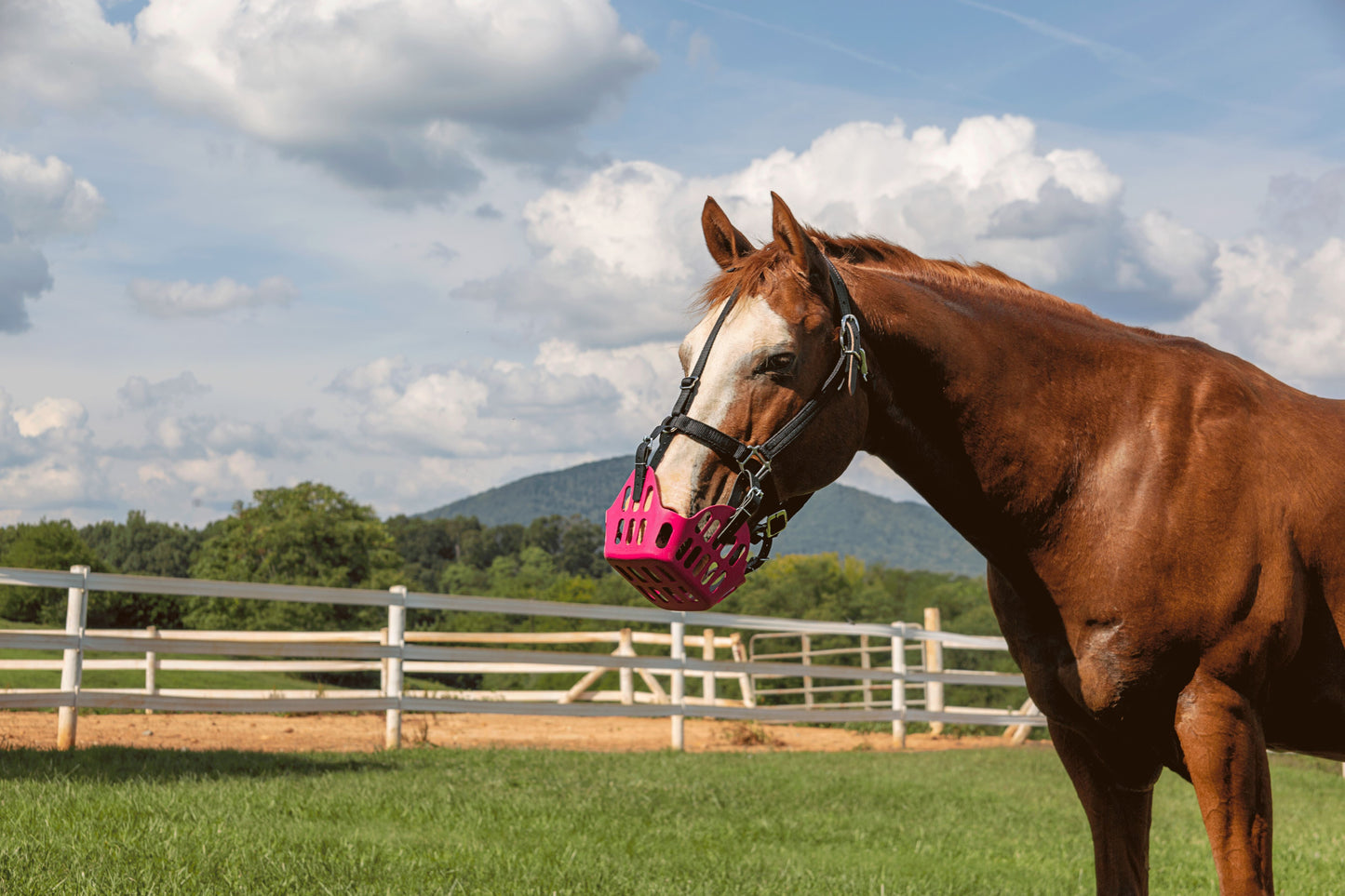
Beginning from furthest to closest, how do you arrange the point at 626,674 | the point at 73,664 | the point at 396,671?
1. the point at 626,674
2. the point at 396,671
3. the point at 73,664

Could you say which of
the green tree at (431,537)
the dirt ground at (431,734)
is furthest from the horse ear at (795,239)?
the green tree at (431,537)

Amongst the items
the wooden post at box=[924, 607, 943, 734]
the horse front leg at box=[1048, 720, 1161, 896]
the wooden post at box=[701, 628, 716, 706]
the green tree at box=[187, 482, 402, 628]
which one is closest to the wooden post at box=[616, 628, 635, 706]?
the wooden post at box=[701, 628, 716, 706]

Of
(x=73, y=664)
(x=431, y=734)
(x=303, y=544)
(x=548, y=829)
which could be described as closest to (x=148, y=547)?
(x=303, y=544)

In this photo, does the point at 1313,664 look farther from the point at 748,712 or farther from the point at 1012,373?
the point at 748,712

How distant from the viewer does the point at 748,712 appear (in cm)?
1273

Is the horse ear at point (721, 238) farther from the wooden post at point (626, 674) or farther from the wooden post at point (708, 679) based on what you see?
the wooden post at point (708, 679)

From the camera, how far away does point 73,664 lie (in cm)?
839

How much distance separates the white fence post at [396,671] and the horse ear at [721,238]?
7709mm

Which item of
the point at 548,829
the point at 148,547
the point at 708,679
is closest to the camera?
the point at 548,829

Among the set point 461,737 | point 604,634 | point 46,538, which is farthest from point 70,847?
point 46,538

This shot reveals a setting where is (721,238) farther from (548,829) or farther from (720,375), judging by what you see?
(548,829)

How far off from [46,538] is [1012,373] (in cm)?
2938

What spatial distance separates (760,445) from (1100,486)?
88cm

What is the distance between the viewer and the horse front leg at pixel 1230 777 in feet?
7.48
